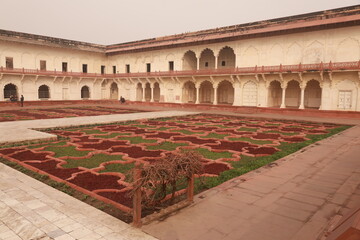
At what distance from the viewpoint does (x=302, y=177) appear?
4.82m

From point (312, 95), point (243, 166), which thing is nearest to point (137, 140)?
point (243, 166)

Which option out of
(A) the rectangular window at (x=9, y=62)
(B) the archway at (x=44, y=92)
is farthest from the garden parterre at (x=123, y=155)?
(B) the archway at (x=44, y=92)

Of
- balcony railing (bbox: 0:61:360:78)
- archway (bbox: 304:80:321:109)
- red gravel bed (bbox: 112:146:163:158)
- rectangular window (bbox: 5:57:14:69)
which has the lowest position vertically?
red gravel bed (bbox: 112:146:163:158)

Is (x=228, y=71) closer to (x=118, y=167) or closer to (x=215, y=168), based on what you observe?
(x=215, y=168)

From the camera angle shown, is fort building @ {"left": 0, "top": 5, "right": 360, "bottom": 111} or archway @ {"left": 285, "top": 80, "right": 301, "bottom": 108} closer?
fort building @ {"left": 0, "top": 5, "right": 360, "bottom": 111}

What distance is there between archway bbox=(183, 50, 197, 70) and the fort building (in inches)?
4.0

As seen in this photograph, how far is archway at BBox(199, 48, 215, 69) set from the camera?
27297mm

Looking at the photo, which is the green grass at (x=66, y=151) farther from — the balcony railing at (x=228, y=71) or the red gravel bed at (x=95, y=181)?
the balcony railing at (x=228, y=71)

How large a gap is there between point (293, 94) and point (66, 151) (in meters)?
20.2

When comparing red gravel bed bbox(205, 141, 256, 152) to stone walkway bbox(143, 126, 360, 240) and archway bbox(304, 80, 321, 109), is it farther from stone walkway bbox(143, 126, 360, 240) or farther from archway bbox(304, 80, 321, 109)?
archway bbox(304, 80, 321, 109)

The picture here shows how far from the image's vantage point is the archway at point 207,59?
27297 mm

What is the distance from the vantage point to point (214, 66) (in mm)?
27281

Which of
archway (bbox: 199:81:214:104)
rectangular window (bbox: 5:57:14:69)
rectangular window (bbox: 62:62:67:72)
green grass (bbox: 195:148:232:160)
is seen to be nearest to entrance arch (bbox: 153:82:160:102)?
archway (bbox: 199:81:214:104)

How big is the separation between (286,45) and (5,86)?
2593cm
